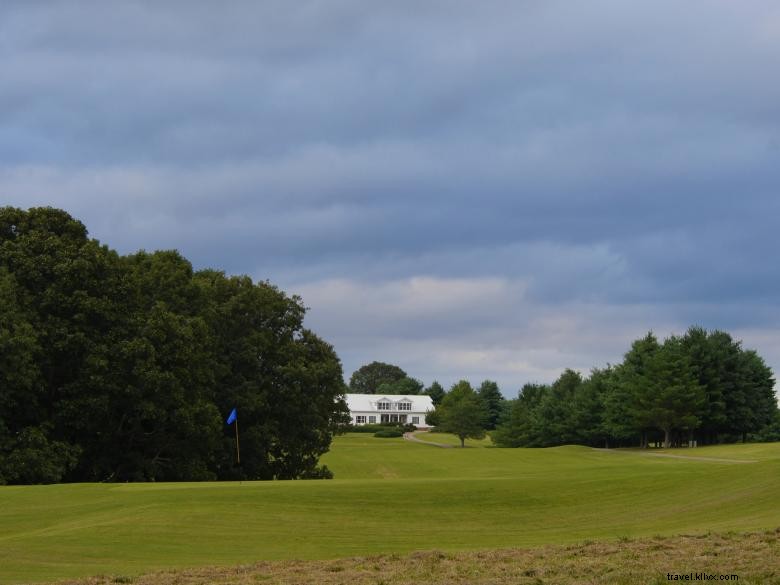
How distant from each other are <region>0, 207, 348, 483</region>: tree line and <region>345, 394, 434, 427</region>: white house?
13446 centimetres

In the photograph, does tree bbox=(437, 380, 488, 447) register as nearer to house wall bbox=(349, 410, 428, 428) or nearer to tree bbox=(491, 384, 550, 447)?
tree bbox=(491, 384, 550, 447)

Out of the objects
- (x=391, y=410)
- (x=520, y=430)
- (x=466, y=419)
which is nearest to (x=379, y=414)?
(x=391, y=410)

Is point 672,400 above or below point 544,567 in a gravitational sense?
above

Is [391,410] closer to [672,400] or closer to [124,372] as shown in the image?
[672,400]

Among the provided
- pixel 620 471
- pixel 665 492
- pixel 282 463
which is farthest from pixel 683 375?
pixel 665 492

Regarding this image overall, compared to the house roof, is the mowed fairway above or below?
below

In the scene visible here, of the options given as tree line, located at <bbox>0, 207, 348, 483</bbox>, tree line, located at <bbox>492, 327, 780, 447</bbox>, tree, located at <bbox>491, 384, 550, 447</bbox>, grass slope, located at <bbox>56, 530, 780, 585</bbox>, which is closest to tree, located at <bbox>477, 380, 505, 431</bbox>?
tree, located at <bbox>491, 384, 550, 447</bbox>

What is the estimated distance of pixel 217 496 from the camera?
28.6 m

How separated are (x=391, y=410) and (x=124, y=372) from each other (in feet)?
491

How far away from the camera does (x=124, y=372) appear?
4619 centimetres

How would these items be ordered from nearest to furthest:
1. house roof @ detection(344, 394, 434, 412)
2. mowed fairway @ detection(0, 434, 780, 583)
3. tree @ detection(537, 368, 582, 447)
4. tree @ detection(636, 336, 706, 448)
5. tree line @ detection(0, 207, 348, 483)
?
mowed fairway @ detection(0, 434, 780, 583)
tree line @ detection(0, 207, 348, 483)
tree @ detection(636, 336, 706, 448)
tree @ detection(537, 368, 582, 447)
house roof @ detection(344, 394, 434, 412)

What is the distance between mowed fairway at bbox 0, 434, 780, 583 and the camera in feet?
69.3

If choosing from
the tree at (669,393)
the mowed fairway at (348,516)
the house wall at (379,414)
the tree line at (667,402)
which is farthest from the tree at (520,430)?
the mowed fairway at (348,516)

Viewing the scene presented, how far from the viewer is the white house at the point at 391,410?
193125 millimetres
